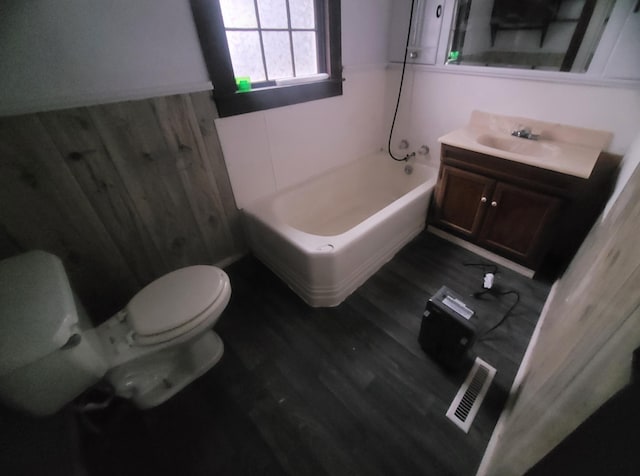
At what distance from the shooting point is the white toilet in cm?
76

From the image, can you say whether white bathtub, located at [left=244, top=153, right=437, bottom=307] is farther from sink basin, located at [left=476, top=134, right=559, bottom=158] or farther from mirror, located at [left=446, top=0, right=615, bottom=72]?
mirror, located at [left=446, top=0, right=615, bottom=72]

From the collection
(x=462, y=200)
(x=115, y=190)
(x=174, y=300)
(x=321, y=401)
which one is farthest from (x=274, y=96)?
(x=321, y=401)

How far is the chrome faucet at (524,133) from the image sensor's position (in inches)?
67.4

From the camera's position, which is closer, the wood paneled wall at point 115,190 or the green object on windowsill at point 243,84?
the wood paneled wall at point 115,190

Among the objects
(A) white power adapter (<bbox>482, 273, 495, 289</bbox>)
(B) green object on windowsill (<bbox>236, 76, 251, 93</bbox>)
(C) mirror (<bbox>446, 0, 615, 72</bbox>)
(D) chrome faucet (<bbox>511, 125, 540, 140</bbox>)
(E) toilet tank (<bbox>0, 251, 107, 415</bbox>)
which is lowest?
(A) white power adapter (<bbox>482, 273, 495, 289</bbox>)

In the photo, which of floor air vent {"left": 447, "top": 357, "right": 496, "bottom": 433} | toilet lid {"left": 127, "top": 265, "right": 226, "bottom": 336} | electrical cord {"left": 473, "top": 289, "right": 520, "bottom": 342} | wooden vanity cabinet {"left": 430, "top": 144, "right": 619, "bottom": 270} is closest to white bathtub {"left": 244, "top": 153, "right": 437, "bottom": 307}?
wooden vanity cabinet {"left": 430, "top": 144, "right": 619, "bottom": 270}

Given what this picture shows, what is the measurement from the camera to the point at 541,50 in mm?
1625

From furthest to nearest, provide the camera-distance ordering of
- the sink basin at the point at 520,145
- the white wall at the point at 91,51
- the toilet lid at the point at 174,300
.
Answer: the sink basin at the point at 520,145, the toilet lid at the point at 174,300, the white wall at the point at 91,51

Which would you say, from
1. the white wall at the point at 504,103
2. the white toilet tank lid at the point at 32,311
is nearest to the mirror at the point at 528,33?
the white wall at the point at 504,103

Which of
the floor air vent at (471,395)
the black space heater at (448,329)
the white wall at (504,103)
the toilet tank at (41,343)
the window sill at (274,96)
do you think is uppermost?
the window sill at (274,96)

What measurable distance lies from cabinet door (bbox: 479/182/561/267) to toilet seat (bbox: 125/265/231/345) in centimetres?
163

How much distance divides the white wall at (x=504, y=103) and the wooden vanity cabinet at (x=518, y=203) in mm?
237

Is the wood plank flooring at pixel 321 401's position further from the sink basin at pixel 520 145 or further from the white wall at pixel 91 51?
the white wall at pixel 91 51

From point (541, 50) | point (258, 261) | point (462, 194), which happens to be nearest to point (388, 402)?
point (258, 261)
